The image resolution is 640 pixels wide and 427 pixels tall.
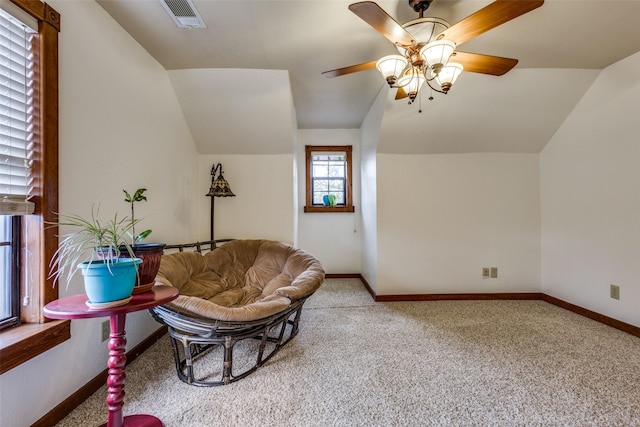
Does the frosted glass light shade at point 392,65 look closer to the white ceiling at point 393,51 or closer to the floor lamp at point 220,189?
the white ceiling at point 393,51

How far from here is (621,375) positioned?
1.84 metres

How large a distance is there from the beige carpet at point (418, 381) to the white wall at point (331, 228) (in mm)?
1781

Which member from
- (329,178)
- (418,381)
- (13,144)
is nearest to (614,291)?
(418,381)

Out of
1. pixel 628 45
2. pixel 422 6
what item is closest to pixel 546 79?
pixel 628 45

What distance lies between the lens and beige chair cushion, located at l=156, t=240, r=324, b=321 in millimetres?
1695

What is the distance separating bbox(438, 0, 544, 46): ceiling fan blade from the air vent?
156cm

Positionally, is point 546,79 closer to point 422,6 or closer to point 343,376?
point 422,6

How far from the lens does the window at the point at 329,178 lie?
4473mm

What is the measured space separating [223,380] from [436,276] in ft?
8.87

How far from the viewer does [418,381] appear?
178cm

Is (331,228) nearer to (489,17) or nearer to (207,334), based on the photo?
(207,334)

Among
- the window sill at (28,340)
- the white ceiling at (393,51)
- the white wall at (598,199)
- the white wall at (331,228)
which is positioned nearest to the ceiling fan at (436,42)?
the white ceiling at (393,51)

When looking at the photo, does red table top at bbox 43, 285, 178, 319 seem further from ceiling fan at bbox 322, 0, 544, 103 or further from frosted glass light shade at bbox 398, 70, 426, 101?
frosted glass light shade at bbox 398, 70, 426, 101

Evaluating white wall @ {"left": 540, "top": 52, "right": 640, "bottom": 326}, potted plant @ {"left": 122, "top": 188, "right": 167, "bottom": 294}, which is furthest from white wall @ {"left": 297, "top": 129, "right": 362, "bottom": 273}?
potted plant @ {"left": 122, "top": 188, "right": 167, "bottom": 294}
